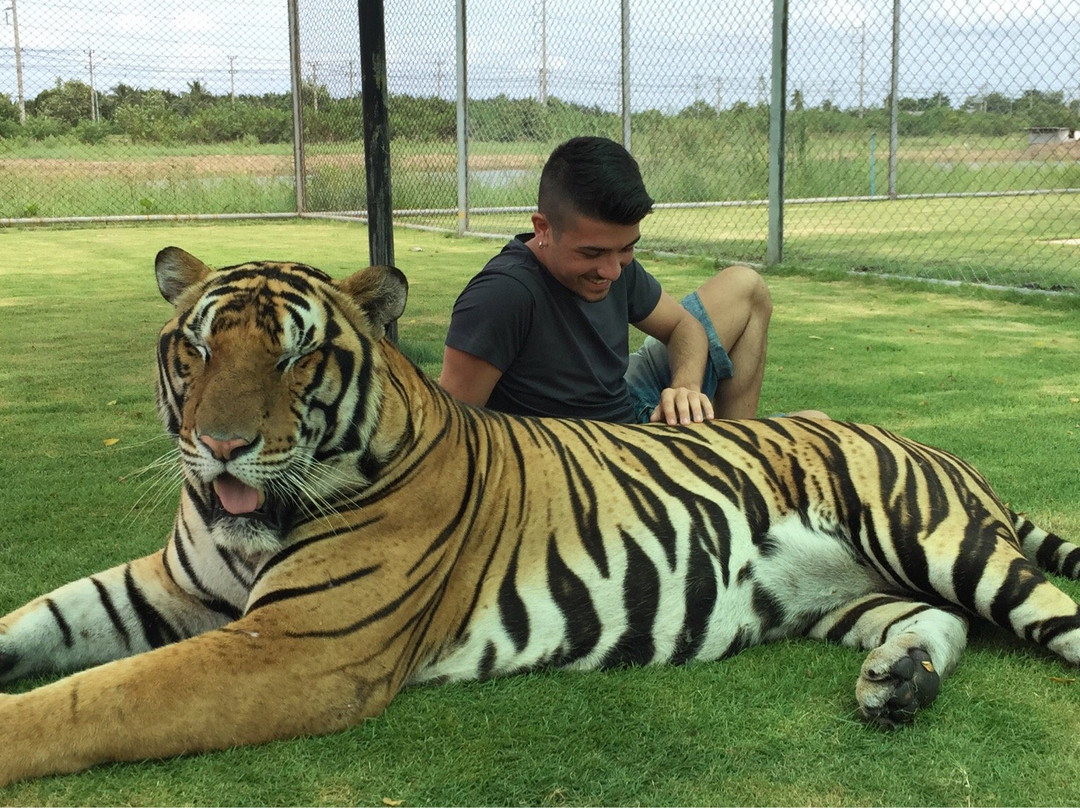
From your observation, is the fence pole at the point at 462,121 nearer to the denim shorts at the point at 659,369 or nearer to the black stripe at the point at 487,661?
the denim shorts at the point at 659,369

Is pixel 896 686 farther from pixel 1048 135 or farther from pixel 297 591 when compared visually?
pixel 1048 135

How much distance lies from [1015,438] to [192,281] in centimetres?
404

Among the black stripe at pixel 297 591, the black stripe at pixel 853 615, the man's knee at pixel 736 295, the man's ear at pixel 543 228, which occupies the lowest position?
the black stripe at pixel 853 615

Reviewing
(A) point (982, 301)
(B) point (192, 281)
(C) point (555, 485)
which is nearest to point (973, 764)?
(C) point (555, 485)

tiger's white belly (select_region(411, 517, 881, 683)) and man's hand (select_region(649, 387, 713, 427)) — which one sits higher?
man's hand (select_region(649, 387, 713, 427))

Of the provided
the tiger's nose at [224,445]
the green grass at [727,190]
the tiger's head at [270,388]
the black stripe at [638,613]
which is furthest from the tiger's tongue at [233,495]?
the green grass at [727,190]

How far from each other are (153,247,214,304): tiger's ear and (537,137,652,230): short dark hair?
4.26 feet

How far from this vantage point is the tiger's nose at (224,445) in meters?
2.57

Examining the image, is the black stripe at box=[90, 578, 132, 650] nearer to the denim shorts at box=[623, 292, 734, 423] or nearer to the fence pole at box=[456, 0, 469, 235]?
the denim shorts at box=[623, 292, 734, 423]

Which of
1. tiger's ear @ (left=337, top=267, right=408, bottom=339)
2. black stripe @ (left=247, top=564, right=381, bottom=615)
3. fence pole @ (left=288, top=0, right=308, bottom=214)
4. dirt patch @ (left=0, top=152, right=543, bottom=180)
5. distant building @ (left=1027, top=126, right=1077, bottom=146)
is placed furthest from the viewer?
fence pole @ (left=288, top=0, right=308, bottom=214)

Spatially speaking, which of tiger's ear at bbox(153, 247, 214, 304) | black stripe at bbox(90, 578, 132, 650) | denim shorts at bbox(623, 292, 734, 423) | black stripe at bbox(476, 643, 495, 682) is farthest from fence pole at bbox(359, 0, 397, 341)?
black stripe at bbox(476, 643, 495, 682)

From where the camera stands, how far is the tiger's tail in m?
3.57

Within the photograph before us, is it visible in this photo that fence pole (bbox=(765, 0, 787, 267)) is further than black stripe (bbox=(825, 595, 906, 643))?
Yes

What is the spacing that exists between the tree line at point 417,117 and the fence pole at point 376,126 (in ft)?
27.1
